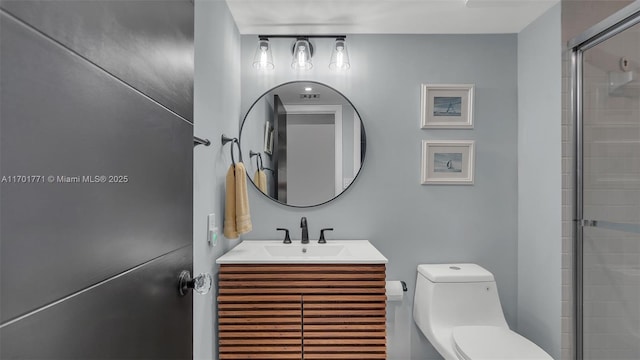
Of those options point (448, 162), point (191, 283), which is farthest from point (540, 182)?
point (191, 283)

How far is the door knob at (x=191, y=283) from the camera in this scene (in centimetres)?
90

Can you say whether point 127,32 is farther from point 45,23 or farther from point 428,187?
point 428,187

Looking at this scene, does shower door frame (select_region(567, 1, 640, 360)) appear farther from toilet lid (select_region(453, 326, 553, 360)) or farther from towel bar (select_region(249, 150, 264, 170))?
towel bar (select_region(249, 150, 264, 170))

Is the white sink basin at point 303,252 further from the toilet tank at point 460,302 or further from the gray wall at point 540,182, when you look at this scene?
the gray wall at point 540,182

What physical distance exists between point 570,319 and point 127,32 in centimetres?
231

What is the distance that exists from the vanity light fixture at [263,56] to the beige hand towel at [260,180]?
691 millimetres

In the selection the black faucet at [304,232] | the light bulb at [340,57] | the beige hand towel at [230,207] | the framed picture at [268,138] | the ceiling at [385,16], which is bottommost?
the black faucet at [304,232]

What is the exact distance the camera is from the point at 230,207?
5.83 ft

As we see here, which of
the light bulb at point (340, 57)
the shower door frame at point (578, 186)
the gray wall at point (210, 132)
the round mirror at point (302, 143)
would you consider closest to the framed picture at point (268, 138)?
the round mirror at point (302, 143)

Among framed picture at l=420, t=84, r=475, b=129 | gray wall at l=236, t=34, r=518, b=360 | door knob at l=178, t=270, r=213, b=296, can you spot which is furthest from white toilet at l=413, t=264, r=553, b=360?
door knob at l=178, t=270, r=213, b=296

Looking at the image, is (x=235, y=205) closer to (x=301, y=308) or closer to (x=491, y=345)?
(x=301, y=308)

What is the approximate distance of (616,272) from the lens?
5.44 ft

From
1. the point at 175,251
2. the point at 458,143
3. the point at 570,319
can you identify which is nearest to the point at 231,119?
the point at 175,251

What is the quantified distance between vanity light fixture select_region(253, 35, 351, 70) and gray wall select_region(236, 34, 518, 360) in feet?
0.15
